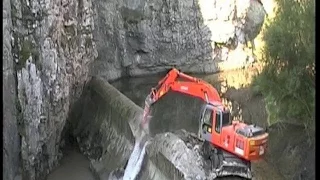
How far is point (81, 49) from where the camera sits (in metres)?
21.8

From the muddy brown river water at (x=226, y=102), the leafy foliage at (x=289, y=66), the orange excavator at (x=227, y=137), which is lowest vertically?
the muddy brown river water at (x=226, y=102)

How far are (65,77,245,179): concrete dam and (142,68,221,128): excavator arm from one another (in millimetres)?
477

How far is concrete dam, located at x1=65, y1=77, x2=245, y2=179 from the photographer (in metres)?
13.9

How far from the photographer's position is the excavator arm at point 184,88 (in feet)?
→ 47.6

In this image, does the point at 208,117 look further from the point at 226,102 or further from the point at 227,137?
the point at 226,102

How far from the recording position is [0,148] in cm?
455

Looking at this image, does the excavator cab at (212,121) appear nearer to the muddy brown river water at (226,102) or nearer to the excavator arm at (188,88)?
the excavator arm at (188,88)

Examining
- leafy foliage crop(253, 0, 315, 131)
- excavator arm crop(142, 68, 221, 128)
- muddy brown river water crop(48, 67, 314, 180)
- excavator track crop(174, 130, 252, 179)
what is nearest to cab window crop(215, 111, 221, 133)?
excavator track crop(174, 130, 252, 179)

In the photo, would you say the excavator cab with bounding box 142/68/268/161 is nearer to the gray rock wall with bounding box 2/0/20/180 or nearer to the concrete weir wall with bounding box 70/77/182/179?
the concrete weir wall with bounding box 70/77/182/179

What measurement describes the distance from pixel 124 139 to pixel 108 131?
1.45 metres

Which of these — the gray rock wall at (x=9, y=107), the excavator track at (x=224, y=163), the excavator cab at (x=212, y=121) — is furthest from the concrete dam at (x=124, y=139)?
the gray rock wall at (x=9, y=107)

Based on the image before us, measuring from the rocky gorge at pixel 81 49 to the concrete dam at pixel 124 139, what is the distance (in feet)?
2.57

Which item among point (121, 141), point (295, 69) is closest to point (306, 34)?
point (295, 69)

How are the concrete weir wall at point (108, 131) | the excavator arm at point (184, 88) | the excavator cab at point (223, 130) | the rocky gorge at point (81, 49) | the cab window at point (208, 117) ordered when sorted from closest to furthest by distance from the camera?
the excavator cab at point (223, 130), the cab window at point (208, 117), the excavator arm at point (184, 88), the concrete weir wall at point (108, 131), the rocky gorge at point (81, 49)
